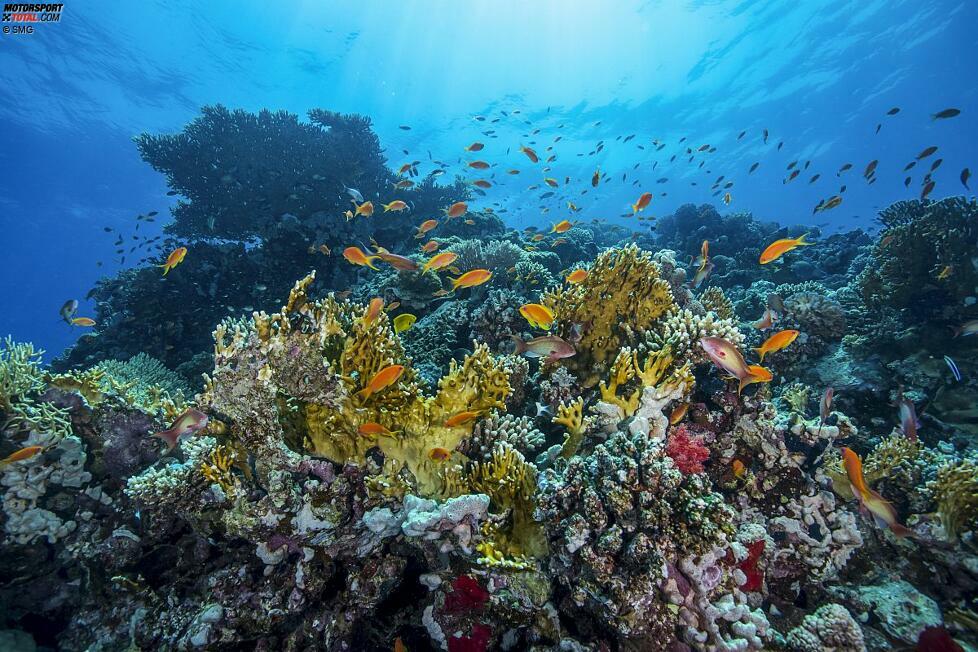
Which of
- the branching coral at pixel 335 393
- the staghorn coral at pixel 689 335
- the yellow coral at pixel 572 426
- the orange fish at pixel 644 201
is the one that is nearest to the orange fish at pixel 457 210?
the orange fish at pixel 644 201

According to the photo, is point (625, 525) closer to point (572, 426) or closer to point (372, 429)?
point (572, 426)

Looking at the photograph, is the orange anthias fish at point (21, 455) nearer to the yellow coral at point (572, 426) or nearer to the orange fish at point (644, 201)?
the yellow coral at point (572, 426)

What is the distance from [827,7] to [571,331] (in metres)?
50.5

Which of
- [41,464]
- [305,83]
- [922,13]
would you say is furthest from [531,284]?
[922,13]

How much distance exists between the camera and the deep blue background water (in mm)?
30500

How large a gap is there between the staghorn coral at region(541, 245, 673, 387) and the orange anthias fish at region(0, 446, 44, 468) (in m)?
5.87

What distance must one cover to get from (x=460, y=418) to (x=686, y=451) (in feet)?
7.26

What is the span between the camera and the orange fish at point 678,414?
380 centimetres

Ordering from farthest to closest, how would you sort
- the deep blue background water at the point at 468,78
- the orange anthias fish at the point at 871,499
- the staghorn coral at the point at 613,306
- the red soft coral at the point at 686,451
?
1. the deep blue background water at the point at 468,78
2. the staghorn coral at the point at 613,306
3. the red soft coral at the point at 686,451
4. the orange anthias fish at the point at 871,499

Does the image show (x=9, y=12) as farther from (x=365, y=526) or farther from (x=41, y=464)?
(x=365, y=526)

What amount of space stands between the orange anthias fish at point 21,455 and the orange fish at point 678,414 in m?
6.55

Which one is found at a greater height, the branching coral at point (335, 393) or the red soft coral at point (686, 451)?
the branching coral at point (335, 393)

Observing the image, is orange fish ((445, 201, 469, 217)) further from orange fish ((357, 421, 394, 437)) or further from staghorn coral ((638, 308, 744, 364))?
orange fish ((357, 421, 394, 437))

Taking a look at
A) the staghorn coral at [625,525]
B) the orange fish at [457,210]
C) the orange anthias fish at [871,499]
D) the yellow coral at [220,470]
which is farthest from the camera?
the orange fish at [457,210]
